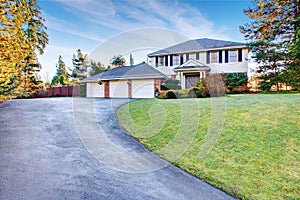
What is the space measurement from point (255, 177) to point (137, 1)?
10.1 meters

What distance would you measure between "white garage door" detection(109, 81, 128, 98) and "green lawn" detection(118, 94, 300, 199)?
34.1ft

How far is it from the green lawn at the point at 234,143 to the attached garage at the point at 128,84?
8753 millimetres

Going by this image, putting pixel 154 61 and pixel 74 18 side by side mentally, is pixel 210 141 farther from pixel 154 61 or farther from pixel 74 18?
pixel 154 61

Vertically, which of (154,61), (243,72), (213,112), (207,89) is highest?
(154,61)

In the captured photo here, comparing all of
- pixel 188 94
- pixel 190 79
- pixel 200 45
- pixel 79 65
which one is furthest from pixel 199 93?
pixel 79 65

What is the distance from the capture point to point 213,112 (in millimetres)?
7512

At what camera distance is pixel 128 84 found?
1838 centimetres

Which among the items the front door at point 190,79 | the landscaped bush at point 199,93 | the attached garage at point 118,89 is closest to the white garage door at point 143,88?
the attached garage at point 118,89

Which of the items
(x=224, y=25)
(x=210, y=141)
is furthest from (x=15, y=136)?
(x=224, y=25)

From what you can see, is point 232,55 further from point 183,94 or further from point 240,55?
point 183,94

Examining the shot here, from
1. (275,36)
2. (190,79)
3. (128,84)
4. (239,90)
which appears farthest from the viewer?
(190,79)

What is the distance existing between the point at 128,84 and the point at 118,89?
144 centimetres

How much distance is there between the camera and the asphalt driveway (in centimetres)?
308

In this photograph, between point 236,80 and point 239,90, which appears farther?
point 236,80
